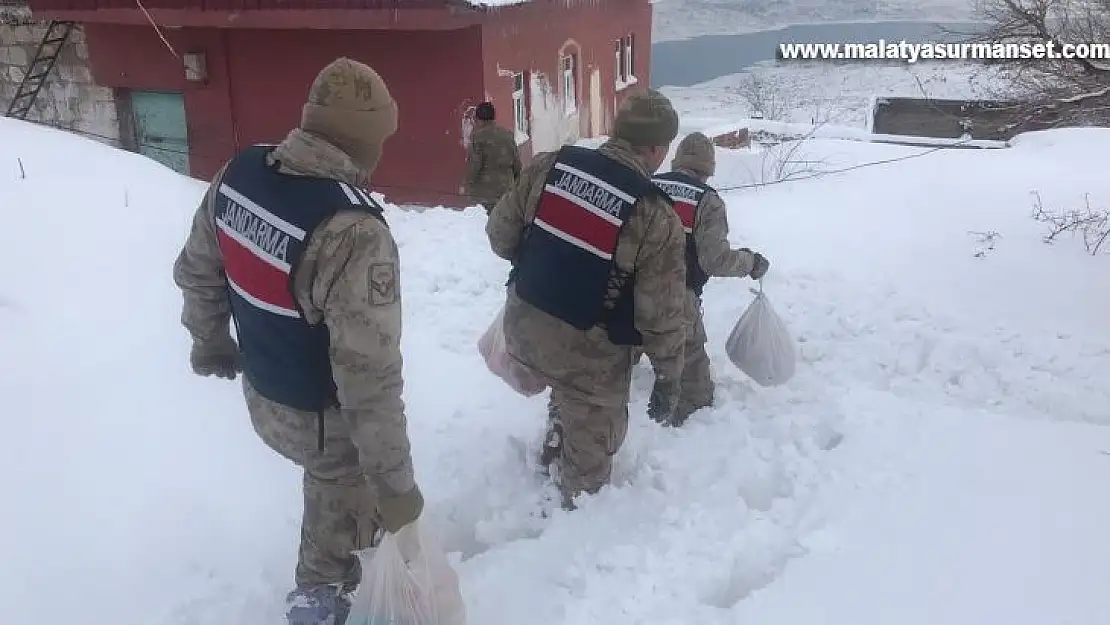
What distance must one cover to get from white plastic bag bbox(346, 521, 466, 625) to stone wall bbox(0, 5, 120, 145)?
39.8ft

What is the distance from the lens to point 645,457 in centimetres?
366

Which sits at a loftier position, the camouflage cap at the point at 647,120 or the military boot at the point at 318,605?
the camouflage cap at the point at 647,120

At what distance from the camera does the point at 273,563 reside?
2.94m

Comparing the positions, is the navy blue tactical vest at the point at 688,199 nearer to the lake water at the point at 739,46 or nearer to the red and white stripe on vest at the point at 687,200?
the red and white stripe on vest at the point at 687,200

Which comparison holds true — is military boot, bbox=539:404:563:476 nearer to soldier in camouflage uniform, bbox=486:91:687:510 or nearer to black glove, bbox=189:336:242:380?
soldier in camouflage uniform, bbox=486:91:687:510

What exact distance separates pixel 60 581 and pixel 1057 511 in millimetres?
3554

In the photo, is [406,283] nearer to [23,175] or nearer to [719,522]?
[23,175]

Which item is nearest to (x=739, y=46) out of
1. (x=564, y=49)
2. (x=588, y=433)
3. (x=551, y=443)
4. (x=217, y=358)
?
(x=564, y=49)

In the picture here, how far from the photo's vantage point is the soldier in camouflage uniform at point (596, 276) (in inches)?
112

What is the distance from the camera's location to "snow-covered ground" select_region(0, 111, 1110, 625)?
2.72m

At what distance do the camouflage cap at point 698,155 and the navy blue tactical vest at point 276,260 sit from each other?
6.74ft

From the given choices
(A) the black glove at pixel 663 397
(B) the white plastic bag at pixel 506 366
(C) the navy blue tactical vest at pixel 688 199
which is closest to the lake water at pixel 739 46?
(C) the navy blue tactical vest at pixel 688 199

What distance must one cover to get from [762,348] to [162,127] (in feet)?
35.3

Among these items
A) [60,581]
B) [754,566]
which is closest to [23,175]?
[60,581]
